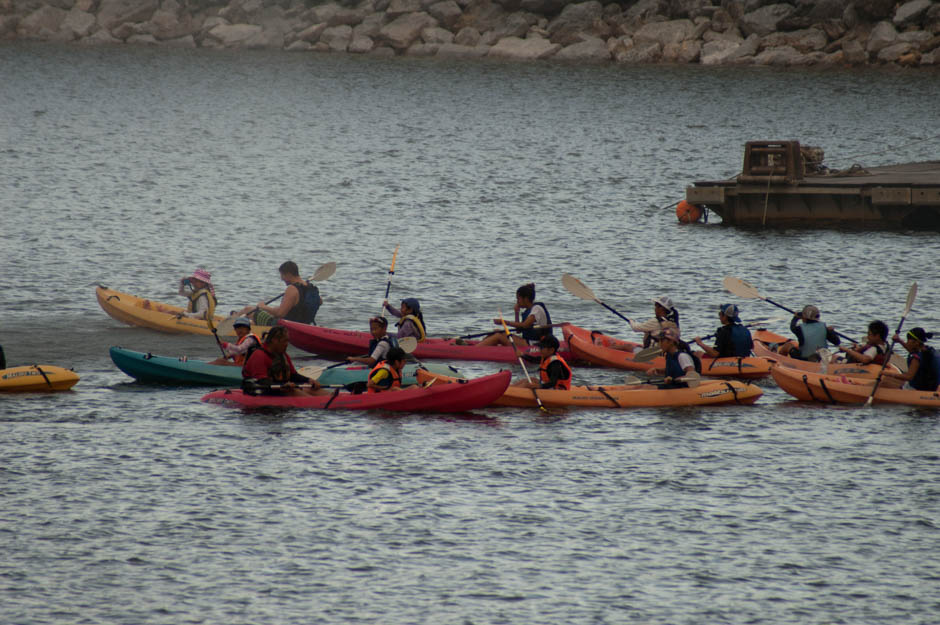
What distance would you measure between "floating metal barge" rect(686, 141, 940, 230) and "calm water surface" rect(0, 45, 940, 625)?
38.1 inches

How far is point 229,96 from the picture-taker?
9825 cm

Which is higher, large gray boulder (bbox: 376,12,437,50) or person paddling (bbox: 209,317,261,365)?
large gray boulder (bbox: 376,12,437,50)

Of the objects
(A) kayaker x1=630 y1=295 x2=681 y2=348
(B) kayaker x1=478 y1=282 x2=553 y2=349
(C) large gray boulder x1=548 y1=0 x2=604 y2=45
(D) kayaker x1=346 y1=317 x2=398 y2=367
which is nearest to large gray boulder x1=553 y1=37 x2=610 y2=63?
(C) large gray boulder x1=548 y1=0 x2=604 y2=45

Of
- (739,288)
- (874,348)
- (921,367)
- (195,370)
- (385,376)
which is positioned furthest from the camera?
(739,288)

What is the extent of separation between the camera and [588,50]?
10244cm

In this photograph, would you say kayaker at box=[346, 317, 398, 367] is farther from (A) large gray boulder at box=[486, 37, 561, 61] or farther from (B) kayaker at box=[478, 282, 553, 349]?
(A) large gray boulder at box=[486, 37, 561, 61]

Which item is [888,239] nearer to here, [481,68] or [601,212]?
[601,212]

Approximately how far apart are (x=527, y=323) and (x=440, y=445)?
4992mm

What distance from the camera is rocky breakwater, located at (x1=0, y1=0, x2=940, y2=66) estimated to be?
9219 cm

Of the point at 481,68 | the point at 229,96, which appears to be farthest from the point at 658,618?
the point at 481,68

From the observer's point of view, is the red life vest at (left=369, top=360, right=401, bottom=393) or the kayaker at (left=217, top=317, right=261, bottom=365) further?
the kayaker at (left=217, top=317, right=261, bottom=365)

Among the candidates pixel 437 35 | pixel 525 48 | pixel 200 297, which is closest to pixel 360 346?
pixel 200 297

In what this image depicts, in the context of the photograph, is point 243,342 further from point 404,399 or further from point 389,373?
point 404,399

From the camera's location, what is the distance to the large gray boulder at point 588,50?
102250 millimetres
